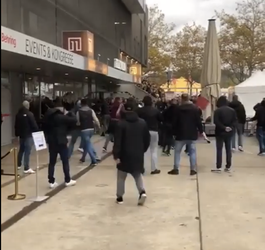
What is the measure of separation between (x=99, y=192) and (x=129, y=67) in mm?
28084

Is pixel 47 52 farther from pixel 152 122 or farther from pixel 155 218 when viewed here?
pixel 155 218

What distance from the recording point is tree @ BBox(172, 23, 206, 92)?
49.7 m

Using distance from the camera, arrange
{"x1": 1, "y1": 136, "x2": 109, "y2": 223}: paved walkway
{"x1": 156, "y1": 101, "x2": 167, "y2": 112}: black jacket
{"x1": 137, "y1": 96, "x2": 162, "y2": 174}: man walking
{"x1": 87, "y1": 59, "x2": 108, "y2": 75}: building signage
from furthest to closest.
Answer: {"x1": 156, "y1": 101, "x2": 167, "y2": 112}: black jacket < {"x1": 87, "y1": 59, "x2": 108, "y2": 75}: building signage < {"x1": 137, "y1": 96, "x2": 162, "y2": 174}: man walking < {"x1": 1, "y1": 136, "x2": 109, "y2": 223}: paved walkway

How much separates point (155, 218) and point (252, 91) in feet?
55.9

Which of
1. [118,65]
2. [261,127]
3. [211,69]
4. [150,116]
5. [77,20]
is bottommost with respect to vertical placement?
[261,127]

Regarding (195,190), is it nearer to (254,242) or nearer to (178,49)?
(254,242)

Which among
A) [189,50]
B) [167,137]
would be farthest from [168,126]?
[189,50]

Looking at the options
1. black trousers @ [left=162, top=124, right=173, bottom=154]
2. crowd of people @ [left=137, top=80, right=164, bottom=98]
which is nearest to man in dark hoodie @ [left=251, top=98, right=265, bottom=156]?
black trousers @ [left=162, top=124, right=173, bottom=154]

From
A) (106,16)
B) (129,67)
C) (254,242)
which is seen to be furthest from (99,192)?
(129,67)

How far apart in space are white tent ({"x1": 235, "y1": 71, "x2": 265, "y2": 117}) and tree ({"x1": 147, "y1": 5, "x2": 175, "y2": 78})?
29.4 m

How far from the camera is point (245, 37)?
39.2 metres

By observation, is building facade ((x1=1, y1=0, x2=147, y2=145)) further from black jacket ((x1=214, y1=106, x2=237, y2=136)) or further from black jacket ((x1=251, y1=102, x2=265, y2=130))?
black jacket ((x1=251, y1=102, x2=265, y2=130))

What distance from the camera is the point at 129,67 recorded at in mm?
36062

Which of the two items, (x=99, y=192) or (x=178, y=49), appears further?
(x=178, y=49)
